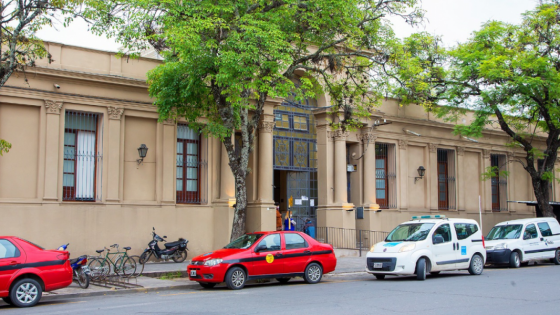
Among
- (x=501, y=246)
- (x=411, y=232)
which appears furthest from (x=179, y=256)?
(x=501, y=246)

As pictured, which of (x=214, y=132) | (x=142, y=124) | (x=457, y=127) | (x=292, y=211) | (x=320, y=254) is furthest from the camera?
(x=457, y=127)

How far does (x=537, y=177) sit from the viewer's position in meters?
24.2

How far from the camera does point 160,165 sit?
63.3 ft

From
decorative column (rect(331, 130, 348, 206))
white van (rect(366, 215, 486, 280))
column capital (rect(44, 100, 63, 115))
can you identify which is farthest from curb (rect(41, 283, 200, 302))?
decorative column (rect(331, 130, 348, 206))

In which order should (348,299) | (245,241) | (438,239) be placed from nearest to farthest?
(348,299) < (245,241) < (438,239)

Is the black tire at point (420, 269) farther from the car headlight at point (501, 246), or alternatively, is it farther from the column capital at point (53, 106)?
the column capital at point (53, 106)

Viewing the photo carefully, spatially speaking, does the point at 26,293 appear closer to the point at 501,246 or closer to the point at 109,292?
the point at 109,292

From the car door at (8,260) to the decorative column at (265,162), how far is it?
10.6 m

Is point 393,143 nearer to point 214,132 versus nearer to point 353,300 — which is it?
point 214,132

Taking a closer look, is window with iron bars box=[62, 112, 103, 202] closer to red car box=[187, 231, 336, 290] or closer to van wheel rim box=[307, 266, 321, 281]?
red car box=[187, 231, 336, 290]

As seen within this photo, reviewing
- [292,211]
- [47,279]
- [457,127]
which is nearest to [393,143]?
[457,127]

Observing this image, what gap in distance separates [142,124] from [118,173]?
6.38ft

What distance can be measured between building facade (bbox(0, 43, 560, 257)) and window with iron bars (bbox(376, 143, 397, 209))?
0.16ft

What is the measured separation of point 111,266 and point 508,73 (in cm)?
1630
